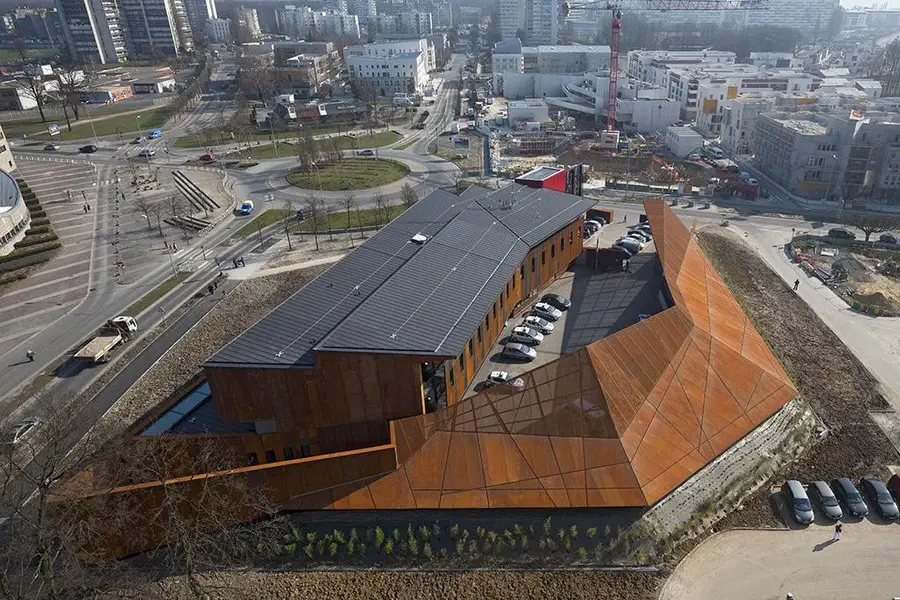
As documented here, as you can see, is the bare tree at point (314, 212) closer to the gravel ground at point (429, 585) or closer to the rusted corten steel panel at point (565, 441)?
the rusted corten steel panel at point (565, 441)

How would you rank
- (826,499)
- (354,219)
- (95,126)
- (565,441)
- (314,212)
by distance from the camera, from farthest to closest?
(95,126), (354,219), (314,212), (826,499), (565,441)

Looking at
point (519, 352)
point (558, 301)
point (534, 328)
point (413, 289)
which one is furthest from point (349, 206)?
point (519, 352)

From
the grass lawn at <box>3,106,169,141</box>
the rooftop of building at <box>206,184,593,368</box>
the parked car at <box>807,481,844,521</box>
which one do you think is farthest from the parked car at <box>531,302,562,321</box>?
the grass lawn at <box>3,106,169,141</box>

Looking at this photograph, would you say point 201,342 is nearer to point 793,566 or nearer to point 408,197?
point 408,197

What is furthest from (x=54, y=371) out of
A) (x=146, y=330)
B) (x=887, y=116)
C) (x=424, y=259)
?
(x=887, y=116)

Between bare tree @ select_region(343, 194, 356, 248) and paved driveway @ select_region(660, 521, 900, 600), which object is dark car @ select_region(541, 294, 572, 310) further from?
bare tree @ select_region(343, 194, 356, 248)

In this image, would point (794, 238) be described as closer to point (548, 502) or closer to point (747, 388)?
point (747, 388)

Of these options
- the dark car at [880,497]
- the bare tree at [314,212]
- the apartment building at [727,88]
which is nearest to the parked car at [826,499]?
the dark car at [880,497]
